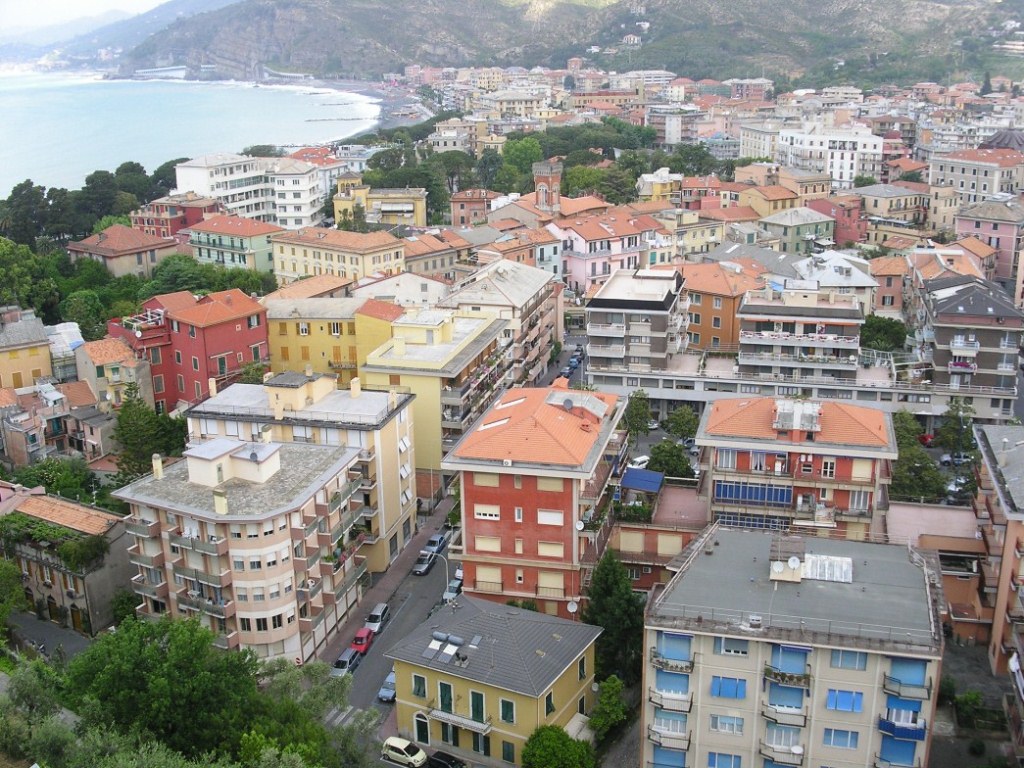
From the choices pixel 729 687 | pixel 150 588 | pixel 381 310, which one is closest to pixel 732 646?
pixel 729 687

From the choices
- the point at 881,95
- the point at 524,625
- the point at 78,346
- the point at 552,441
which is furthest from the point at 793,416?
the point at 881,95

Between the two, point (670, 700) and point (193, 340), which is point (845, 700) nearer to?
point (670, 700)

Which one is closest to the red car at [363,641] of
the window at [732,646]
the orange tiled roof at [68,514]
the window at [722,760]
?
the orange tiled roof at [68,514]

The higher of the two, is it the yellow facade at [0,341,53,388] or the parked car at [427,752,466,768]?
the yellow facade at [0,341,53,388]

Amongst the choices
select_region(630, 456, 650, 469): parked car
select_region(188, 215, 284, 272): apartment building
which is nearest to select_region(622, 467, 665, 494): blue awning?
select_region(630, 456, 650, 469): parked car

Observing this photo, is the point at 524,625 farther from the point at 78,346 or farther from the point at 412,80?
the point at 412,80

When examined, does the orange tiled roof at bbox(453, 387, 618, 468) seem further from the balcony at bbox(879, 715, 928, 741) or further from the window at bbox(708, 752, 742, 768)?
the balcony at bbox(879, 715, 928, 741)

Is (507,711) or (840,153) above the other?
(840,153)
